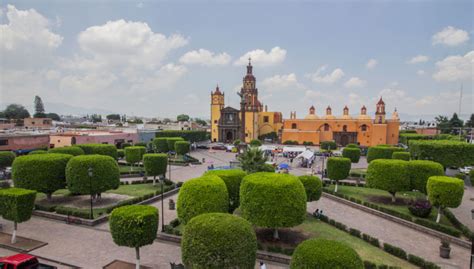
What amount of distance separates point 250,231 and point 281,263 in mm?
4288

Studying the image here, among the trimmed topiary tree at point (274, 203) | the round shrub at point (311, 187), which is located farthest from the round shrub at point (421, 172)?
the trimmed topiary tree at point (274, 203)

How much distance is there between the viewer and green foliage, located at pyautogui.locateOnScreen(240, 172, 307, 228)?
14375 millimetres

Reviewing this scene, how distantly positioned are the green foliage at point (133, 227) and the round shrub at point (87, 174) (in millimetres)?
8953

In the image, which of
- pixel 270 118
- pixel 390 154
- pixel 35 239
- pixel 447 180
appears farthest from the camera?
pixel 270 118

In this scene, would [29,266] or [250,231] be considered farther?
[29,266]

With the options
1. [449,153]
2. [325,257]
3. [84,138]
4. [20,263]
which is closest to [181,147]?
[84,138]

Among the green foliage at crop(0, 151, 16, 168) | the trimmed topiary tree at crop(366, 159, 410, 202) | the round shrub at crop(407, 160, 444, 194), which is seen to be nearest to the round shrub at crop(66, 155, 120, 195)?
the green foliage at crop(0, 151, 16, 168)

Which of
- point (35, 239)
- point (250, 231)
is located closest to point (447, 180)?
point (250, 231)

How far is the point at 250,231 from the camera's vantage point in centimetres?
1074

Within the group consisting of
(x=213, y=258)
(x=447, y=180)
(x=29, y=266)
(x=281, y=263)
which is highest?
(x=447, y=180)

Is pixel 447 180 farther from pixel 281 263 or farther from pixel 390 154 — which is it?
pixel 390 154

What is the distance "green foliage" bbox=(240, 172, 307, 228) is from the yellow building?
4906 centimetres

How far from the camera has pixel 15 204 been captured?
14734 mm

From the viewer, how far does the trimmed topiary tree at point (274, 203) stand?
1438 cm
